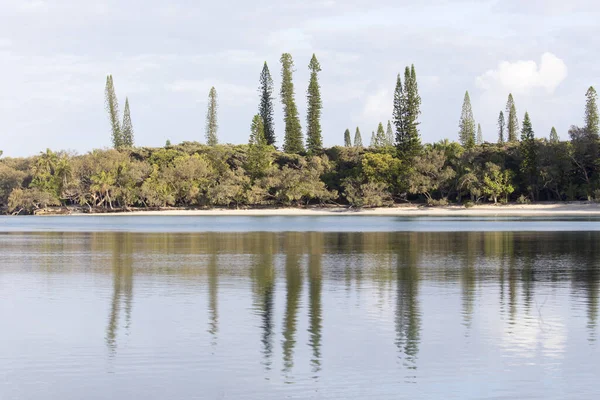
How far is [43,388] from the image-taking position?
12.4m

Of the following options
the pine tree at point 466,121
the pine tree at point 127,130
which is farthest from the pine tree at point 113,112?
the pine tree at point 466,121

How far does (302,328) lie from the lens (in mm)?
17141

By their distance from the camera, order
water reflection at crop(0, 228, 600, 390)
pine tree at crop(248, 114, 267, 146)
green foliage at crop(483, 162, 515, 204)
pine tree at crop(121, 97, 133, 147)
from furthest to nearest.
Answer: pine tree at crop(121, 97, 133, 147), pine tree at crop(248, 114, 267, 146), green foliage at crop(483, 162, 515, 204), water reflection at crop(0, 228, 600, 390)

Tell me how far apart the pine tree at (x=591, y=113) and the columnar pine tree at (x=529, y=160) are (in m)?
6.91

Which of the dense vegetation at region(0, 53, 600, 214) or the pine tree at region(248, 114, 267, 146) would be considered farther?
the pine tree at region(248, 114, 267, 146)

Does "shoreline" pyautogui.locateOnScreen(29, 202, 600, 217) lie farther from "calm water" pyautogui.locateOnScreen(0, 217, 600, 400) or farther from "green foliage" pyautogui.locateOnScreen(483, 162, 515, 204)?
"calm water" pyautogui.locateOnScreen(0, 217, 600, 400)

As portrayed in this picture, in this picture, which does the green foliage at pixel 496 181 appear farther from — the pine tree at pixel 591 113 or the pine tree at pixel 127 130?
the pine tree at pixel 127 130

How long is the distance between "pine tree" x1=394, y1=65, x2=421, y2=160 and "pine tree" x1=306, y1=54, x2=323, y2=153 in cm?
1397

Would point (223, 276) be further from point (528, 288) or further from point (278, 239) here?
point (278, 239)

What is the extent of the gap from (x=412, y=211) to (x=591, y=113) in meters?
26.0

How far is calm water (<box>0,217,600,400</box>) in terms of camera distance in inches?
492

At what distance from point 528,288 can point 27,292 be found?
49.4 ft

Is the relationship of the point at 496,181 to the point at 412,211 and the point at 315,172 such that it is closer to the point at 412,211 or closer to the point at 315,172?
the point at 412,211

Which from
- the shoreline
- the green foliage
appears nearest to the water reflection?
the shoreline
